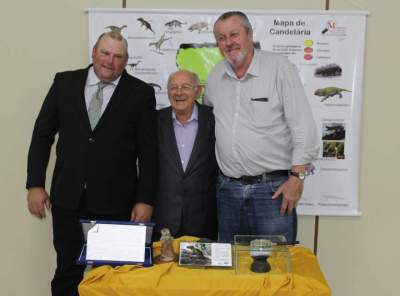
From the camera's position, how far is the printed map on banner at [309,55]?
9.07ft

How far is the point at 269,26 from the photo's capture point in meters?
2.77

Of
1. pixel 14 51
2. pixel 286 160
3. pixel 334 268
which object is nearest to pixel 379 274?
pixel 334 268

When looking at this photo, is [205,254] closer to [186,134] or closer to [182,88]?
[186,134]

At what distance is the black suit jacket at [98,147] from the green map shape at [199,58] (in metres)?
0.59

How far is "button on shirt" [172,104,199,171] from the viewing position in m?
2.31

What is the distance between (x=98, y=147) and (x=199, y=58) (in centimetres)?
94

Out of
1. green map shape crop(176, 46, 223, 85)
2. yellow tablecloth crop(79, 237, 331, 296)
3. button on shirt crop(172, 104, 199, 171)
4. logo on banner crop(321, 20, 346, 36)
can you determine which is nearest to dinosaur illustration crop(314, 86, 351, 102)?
logo on banner crop(321, 20, 346, 36)

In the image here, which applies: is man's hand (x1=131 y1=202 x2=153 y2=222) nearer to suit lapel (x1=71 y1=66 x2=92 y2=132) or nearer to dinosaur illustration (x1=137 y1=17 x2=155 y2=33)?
suit lapel (x1=71 y1=66 x2=92 y2=132)

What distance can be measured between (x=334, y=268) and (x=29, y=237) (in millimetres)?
1911

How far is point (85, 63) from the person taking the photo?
285 centimetres

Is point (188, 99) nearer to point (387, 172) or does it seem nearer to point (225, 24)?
point (225, 24)

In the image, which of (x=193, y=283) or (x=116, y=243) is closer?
(x=193, y=283)

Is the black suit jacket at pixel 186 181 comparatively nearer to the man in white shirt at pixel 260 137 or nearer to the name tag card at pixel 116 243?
the man in white shirt at pixel 260 137

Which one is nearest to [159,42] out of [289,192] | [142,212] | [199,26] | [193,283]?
[199,26]
